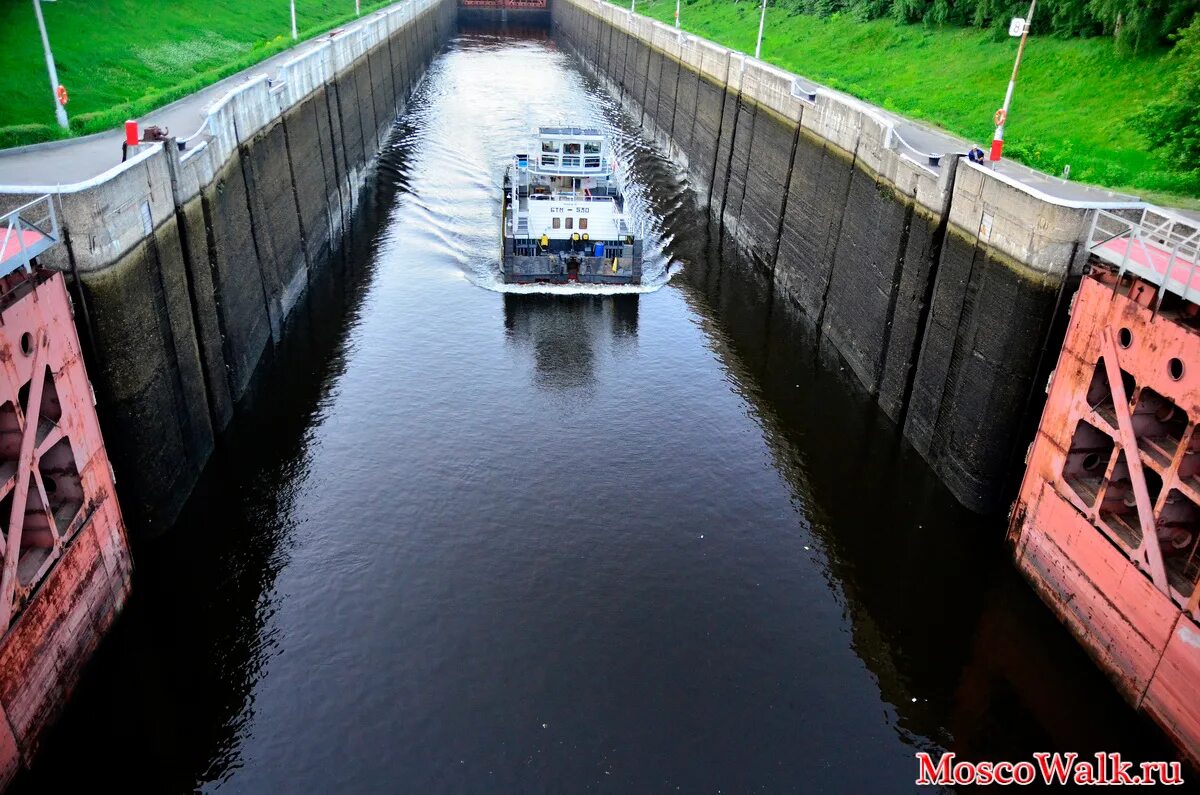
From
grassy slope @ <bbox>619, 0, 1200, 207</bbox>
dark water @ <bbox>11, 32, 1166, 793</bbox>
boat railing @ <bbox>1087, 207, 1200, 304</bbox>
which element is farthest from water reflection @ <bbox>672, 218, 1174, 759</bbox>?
grassy slope @ <bbox>619, 0, 1200, 207</bbox>

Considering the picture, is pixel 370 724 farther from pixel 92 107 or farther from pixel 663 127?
pixel 663 127

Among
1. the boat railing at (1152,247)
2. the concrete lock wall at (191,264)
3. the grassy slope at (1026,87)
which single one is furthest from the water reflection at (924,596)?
the concrete lock wall at (191,264)

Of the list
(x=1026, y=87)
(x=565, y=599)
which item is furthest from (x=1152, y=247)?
(x=1026, y=87)

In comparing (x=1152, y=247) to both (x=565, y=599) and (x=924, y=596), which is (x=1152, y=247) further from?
(x=565, y=599)

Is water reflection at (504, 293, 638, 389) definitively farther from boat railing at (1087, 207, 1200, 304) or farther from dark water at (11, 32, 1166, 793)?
boat railing at (1087, 207, 1200, 304)

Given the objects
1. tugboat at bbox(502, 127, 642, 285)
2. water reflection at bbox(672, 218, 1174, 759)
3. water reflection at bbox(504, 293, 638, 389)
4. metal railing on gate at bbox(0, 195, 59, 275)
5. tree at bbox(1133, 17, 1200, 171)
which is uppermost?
tree at bbox(1133, 17, 1200, 171)

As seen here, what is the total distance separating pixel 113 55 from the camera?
162ft

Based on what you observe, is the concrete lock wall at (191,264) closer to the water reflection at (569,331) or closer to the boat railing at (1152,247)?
the water reflection at (569,331)

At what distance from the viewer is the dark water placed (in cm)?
1786

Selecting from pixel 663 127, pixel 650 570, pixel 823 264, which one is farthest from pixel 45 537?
pixel 663 127

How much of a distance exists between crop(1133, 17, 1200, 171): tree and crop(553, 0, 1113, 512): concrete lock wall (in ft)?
25.0

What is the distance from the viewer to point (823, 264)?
3791cm

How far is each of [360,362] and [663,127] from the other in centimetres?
4755

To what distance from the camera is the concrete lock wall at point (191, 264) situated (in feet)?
65.9
